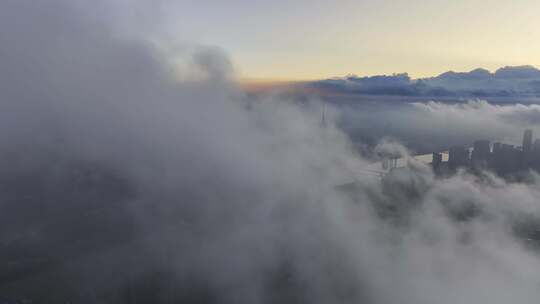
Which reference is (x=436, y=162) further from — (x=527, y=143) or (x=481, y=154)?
(x=527, y=143)

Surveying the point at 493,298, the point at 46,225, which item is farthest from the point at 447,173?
the point at 46,225

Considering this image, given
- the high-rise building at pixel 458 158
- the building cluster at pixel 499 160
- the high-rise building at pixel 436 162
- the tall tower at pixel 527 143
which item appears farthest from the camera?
the high-rise building at pixel 458 158

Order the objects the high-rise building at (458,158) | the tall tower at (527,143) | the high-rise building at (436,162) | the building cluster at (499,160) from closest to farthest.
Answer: the high-rise building at (436,162) → the building cluster at (499,160) → the tall tower at (527,143) → the high-rise building at (458,158)

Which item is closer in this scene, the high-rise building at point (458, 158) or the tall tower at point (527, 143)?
the tall tower at point (527, 143)

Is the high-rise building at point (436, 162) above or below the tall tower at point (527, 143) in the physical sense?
below

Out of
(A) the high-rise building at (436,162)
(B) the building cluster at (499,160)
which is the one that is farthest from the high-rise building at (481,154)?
(A) the high-rise building at (436,162)

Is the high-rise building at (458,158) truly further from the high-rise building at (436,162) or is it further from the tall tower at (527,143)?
the tall tower at (527,143)

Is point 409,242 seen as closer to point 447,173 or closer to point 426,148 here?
point 447,173

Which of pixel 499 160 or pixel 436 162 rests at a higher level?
pixel 436 162

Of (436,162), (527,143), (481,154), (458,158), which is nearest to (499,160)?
(481,154)
